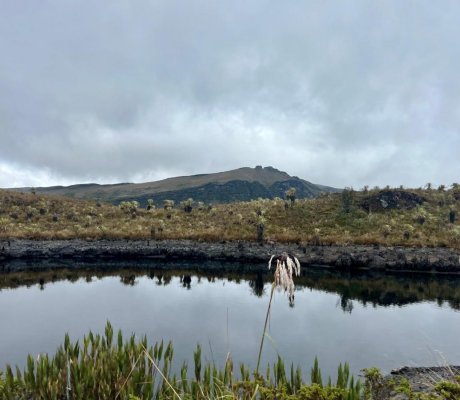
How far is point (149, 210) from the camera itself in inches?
2731

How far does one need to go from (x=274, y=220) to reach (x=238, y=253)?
698 inches

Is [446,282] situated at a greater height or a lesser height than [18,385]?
lesser

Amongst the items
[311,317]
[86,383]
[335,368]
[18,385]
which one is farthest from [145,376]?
[311,317]

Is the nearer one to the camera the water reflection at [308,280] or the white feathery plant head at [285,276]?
the white feathery plant head at [285,276]

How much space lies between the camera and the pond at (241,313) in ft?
56.8

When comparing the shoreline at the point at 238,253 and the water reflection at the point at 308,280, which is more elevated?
the shoreline at the point at 238,253

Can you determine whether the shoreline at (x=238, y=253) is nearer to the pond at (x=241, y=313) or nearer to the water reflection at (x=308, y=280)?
the water reflection at (x=308, y=280)

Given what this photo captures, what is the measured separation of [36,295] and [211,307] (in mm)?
13750

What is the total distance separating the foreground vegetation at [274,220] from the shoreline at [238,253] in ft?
8.70

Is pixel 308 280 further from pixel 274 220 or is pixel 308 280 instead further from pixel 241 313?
pixel 274 220

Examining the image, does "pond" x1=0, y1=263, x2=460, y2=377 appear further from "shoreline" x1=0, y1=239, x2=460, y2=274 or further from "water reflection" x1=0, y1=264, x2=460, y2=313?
"shoreline" x1=0, y1=239, x2=460, y2=274

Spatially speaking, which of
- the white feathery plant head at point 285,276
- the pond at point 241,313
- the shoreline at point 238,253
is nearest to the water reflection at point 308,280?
the pond at point 241,313

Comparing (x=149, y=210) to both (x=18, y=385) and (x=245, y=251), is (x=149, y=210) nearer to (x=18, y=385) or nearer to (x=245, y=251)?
(x=245, y=251)

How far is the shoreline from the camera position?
39125mm
